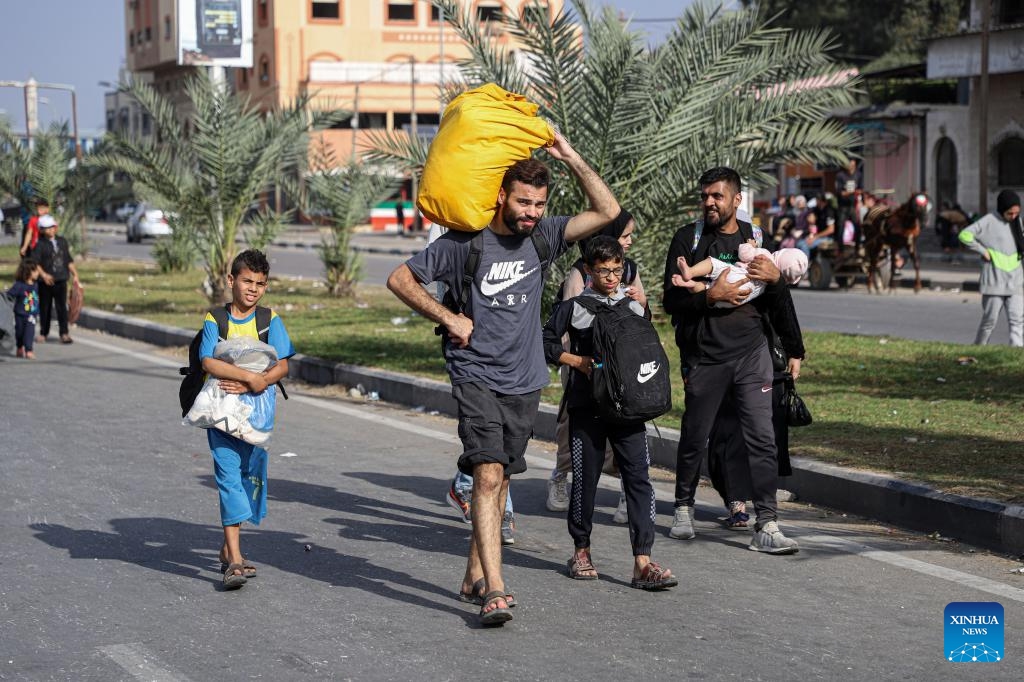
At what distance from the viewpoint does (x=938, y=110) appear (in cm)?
3772

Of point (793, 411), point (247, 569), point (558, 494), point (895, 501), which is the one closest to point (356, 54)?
point (558, 494)

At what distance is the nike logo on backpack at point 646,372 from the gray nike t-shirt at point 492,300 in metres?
0.56

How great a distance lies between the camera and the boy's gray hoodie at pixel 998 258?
13.2 meters

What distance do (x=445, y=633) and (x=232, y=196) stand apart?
15312 millimetres

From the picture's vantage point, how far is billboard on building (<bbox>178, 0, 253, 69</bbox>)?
2189 centimetres

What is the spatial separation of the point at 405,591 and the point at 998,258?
882 cm

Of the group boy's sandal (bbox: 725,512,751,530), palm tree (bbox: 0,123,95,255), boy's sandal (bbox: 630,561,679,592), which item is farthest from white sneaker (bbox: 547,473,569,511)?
palm tree (bbox: 0,123,95,255)

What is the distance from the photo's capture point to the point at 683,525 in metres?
7.17

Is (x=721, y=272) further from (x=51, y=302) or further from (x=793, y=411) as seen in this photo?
(x=51, y=302)

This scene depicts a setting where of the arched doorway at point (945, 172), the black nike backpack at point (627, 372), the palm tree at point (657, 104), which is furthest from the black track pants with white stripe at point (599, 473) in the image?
the arched doorway at point (945, 172)

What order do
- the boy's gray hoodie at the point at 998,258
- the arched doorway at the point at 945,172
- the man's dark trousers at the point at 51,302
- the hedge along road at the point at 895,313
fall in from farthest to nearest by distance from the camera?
the arched doorway at the point at 945,172 → the hedge along road at the point at 895,313 → the man's dark trousers at the point at 51,302 → the boy's gray hoodie at the point at 998,258

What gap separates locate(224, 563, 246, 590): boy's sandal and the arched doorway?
34.3 m

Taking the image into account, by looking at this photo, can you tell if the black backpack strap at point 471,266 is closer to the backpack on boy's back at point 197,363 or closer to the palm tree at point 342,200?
the backpack on boy's back at point 197,363

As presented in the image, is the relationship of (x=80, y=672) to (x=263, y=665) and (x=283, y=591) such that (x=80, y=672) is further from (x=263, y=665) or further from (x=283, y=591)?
(x=283, y=591)
